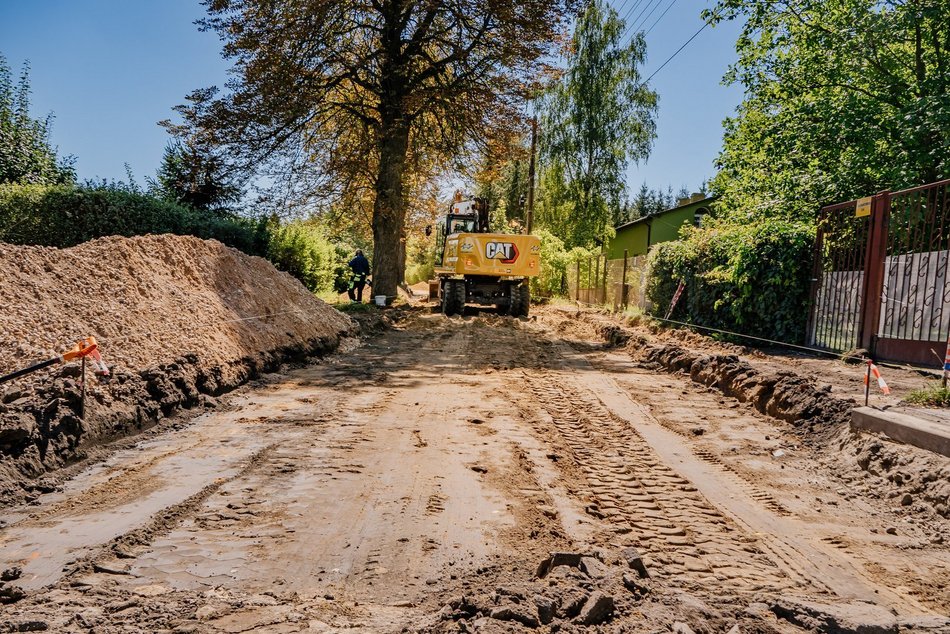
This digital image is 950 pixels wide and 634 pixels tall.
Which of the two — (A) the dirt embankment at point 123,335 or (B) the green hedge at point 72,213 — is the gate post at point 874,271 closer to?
(A) the dirt embankment at point 123,335

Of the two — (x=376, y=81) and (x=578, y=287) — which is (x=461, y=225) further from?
(x=578, y=287)

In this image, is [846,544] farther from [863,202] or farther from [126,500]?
[863,202]

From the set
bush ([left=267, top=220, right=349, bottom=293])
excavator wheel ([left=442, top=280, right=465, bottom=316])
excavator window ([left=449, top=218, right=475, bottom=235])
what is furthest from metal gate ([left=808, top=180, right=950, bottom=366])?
bush ([left=267, top=220, right=349, bottom=293])

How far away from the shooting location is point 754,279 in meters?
13.1

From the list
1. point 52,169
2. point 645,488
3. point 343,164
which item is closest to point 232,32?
point 343,164

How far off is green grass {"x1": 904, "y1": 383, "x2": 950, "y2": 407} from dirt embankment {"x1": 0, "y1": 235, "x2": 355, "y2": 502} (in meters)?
7.12

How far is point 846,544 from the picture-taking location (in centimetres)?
379

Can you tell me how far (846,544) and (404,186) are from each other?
19310 millimetres

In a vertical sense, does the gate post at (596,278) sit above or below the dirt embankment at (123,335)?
above

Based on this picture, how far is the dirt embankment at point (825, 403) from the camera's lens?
15.1ft

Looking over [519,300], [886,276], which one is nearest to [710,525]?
[886,276]

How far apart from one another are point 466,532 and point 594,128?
118ft

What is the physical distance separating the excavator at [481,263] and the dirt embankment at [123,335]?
8918 millimetres

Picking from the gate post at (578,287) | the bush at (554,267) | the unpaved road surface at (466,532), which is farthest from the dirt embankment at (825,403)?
the bush at (554,267)
